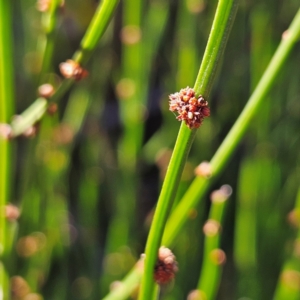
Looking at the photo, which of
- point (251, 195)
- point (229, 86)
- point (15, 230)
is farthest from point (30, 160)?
point (229, 86)

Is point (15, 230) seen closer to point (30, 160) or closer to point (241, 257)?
point (30, 160)

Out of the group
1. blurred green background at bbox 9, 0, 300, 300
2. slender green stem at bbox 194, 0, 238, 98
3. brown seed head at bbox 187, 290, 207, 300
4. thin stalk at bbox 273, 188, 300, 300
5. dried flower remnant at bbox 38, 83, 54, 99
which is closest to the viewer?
slender green stem at bbox 194, 0, 238, 98

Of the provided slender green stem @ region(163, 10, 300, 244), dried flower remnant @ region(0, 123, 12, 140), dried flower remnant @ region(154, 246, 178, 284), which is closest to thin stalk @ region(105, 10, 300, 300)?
slender green stem @ region(163, 10, 300, 244)

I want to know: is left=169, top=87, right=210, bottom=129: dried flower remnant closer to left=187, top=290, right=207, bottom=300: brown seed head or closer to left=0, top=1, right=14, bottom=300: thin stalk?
left=0, top=1, right=14, bottom=300: thin stalk

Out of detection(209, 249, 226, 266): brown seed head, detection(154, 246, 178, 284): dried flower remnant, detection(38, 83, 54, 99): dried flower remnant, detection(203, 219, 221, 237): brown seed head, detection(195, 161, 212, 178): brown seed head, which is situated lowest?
detection(154, 246, 178, 284): dried flower remnant

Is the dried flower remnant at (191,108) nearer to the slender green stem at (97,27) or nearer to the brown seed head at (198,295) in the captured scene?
the slender green stem at (97,27)
